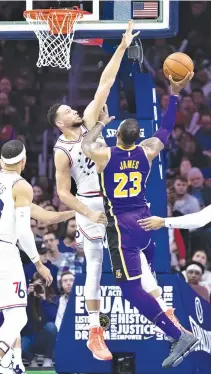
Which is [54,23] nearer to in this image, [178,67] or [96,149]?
[178,67]

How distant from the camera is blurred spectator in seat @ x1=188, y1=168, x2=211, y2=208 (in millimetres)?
20328

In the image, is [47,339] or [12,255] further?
[47,339]

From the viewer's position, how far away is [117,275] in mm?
14406

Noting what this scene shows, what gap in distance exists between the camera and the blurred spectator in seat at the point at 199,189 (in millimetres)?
20328

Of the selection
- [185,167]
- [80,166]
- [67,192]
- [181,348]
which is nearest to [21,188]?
[67,192]

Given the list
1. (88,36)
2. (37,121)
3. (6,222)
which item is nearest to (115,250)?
(6,222)

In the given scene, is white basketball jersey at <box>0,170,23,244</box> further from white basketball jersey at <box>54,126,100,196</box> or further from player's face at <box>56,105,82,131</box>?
player's face at <box>56,105,82,131</box>

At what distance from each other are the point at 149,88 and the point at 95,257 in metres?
2.09

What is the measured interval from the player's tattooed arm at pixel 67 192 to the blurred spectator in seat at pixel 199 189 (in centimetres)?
586

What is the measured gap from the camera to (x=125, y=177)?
47.2ft

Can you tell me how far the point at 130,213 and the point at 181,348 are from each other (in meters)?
1.47

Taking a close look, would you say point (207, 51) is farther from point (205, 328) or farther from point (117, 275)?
point (117, 275)

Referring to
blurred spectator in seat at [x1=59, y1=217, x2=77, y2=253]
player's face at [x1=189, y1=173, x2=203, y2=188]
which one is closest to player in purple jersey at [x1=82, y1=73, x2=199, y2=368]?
blurred spectator in seat at [x1=59, y1=217, x2=77, y2=253]

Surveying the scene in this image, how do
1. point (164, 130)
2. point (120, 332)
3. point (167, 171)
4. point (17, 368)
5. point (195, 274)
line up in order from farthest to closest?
point (167, 171) < point (195, 274) < point (120, 332) < point (164, 130) < point (17, 368)
